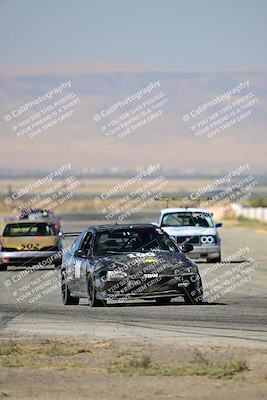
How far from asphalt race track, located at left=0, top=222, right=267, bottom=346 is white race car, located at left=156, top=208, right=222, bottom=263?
7783mm

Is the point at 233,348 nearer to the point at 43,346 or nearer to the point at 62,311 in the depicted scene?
the point at 43,346

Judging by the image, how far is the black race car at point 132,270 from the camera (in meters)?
21.2

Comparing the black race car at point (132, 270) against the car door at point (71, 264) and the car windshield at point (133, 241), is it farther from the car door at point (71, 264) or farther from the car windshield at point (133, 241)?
the car door at point (71, 264)

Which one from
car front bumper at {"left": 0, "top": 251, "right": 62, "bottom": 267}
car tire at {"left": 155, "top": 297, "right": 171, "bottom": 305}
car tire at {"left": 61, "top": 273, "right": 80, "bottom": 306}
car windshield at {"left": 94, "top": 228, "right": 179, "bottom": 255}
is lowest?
car front bumper at {"left": 0, "top": 251, "right": 62, "bottom": 267}

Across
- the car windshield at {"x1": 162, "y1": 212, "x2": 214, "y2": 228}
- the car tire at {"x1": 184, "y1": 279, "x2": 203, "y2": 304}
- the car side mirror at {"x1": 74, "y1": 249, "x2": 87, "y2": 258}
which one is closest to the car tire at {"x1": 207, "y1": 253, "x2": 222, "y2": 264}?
the car windshield at {"x1": 162, "y1": 212, "x2": 214, "y2": 228}

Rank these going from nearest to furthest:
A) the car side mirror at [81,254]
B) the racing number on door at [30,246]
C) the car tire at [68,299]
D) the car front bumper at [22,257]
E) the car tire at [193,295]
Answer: the car tire at [193,295], the car side mirror at [81,254], the car tire at [68,299], the car front bumper at [22,257], the racing number on door at [30,246]

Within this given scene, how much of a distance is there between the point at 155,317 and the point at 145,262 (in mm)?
2179

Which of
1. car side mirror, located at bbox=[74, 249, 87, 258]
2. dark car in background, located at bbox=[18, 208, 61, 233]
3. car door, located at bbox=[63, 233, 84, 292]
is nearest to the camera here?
car side mirror, located at bbox=[74, 249, 87, 258]

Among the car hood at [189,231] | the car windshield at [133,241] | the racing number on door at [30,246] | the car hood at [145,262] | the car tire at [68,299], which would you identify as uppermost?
the car windshield at [133,241]

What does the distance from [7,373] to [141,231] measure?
31.4ft

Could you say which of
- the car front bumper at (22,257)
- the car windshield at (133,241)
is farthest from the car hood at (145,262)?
the car front bumper at (22,257)

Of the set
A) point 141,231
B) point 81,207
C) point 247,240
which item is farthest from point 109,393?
point 81,207

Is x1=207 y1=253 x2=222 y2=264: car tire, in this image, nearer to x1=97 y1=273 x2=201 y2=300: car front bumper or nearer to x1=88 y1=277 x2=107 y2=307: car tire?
x1=88 y1=277 x2=107 y2=307: car tire

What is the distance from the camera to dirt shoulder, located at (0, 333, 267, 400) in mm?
11766
